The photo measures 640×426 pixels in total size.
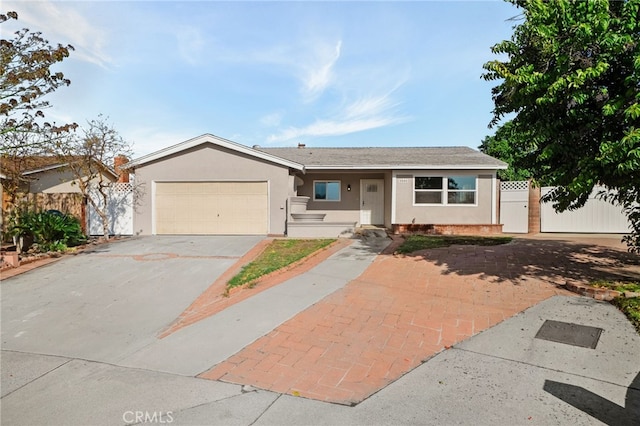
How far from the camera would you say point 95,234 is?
1383 cm

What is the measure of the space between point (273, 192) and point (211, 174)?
2.63 m

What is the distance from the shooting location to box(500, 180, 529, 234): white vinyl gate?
14.1 m

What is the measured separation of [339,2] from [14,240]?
38.9ft

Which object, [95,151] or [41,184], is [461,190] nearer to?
[95,151]

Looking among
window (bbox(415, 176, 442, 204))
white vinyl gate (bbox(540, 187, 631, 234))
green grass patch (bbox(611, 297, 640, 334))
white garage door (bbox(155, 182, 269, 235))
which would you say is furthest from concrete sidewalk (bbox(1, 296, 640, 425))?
white vinyl gate (bbox(540, 187, 631, 234))

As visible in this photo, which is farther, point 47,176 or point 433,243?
point 47,176

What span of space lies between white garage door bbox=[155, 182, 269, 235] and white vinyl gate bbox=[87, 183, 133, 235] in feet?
3.87

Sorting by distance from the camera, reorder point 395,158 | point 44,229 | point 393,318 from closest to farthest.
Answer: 1. point 393,318
2. point 44,229
3. point 395,158

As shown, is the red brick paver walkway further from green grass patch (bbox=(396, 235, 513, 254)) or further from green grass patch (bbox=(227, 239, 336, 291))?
green grass patch (bbox=(227, 239, 336, 291))

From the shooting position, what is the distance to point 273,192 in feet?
43.6

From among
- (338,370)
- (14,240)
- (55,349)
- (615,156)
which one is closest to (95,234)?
(14,240)

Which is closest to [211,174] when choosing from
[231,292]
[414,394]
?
[231,292]

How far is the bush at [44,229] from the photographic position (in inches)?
404
